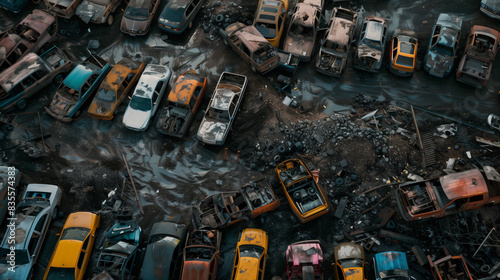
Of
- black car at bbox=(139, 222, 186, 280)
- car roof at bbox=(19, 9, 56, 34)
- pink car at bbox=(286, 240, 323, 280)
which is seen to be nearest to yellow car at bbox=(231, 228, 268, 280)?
pink car at bbox=(286, 240, 323, 280)

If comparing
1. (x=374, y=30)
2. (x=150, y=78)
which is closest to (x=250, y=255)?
(x=150, y=78)

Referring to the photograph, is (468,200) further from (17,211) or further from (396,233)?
(17,211)

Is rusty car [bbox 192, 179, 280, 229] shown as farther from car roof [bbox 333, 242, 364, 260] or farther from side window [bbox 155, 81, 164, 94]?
side window [bbox 155, 81, 164, 94]

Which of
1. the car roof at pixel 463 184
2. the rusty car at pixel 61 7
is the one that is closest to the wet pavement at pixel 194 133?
the rusty car at pixel 61 7

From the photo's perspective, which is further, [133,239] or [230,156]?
[230,156]

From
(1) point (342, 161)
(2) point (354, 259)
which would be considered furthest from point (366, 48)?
(2) point (354, 259)

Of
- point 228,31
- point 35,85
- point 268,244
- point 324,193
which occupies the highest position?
point 228,31

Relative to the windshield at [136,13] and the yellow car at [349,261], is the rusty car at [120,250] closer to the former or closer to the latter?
the yellow car at [349,261]

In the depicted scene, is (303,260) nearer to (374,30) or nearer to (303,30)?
(303,30)

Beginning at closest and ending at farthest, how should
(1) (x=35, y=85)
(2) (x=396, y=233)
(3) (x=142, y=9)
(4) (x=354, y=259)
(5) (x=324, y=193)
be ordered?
(4) (x=354, y=259) < (2) (x=396, y=233) < (5) (x=324, y=193) < (1) (x=35, y=85) < (3) (x=142, y=9)
